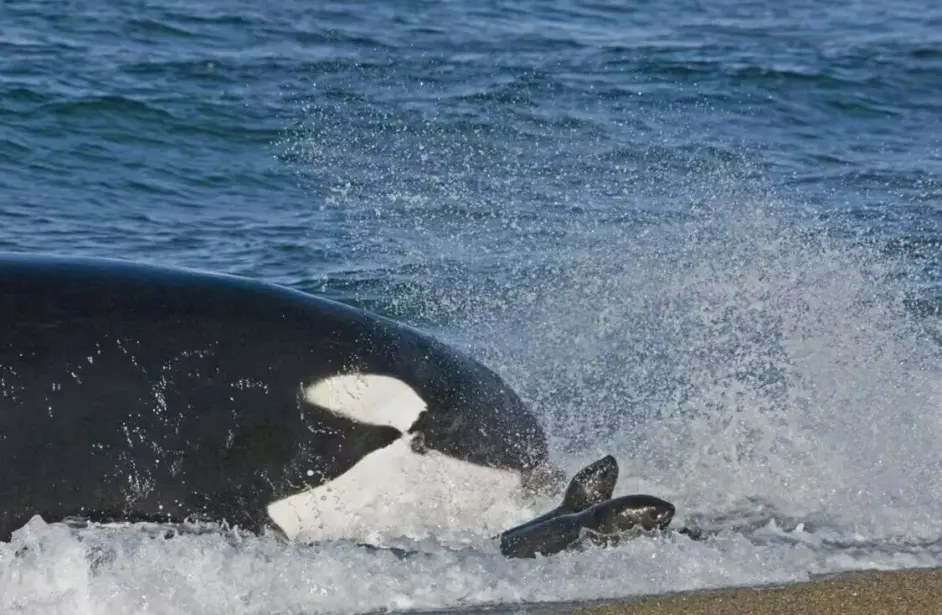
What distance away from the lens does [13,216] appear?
1555cm

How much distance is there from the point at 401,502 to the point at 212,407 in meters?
1.00

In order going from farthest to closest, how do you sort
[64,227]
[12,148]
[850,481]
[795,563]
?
1. [12,148]
2. [64,227]
3. [850,481]
4. [795,563]

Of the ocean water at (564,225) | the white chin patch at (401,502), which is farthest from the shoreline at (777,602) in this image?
the white chin patch at (401,502)

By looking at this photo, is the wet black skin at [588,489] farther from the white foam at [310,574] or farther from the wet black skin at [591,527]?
the white foam at [310,574]

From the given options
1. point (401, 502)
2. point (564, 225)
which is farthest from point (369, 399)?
point (564, 225)

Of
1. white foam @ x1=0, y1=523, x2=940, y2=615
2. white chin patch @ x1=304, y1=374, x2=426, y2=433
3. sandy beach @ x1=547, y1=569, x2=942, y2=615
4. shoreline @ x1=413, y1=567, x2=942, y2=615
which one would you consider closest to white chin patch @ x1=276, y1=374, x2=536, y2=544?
white chin patch @ x1=304, y1=374, x2=426, y2=433

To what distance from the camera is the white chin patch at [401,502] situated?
7230 mm

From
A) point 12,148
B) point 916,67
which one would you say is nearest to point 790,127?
point 916,67

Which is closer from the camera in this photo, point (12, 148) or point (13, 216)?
point (13, 216)

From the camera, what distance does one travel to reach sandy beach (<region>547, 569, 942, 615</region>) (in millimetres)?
6770

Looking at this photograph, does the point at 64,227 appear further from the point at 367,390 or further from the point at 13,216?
the point at 367,390

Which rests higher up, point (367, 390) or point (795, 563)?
point (367, 390)

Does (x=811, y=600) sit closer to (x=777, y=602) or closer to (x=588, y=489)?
(x=777, y=602)

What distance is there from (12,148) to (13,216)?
2.95m
